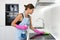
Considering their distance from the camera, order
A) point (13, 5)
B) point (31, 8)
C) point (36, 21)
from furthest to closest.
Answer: point (13, 5) → point (36, 21) → point (31, 8)

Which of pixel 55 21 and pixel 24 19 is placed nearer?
pixel 55 21

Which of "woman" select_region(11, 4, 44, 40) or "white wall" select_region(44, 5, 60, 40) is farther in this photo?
"woman" select_region(11, 4, 44, 40)

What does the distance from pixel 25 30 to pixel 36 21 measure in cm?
94

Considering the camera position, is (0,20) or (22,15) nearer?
(22,15)

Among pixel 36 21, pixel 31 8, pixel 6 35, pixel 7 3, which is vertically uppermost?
pixel 7 3

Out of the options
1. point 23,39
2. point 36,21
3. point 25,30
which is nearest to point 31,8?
point 25,30

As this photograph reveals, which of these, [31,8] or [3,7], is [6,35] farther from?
[31,8]

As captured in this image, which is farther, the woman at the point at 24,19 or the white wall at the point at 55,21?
the woman at the point at 24,19

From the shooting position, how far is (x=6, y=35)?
351cm

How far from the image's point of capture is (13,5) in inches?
138

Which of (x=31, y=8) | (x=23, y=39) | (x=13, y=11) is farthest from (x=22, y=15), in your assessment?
(x=13, y=11)

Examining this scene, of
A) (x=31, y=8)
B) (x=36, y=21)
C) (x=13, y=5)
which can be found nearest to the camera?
(x=31, y=8)

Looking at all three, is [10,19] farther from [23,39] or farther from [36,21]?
[23,39]

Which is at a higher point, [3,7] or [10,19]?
[3,7]
